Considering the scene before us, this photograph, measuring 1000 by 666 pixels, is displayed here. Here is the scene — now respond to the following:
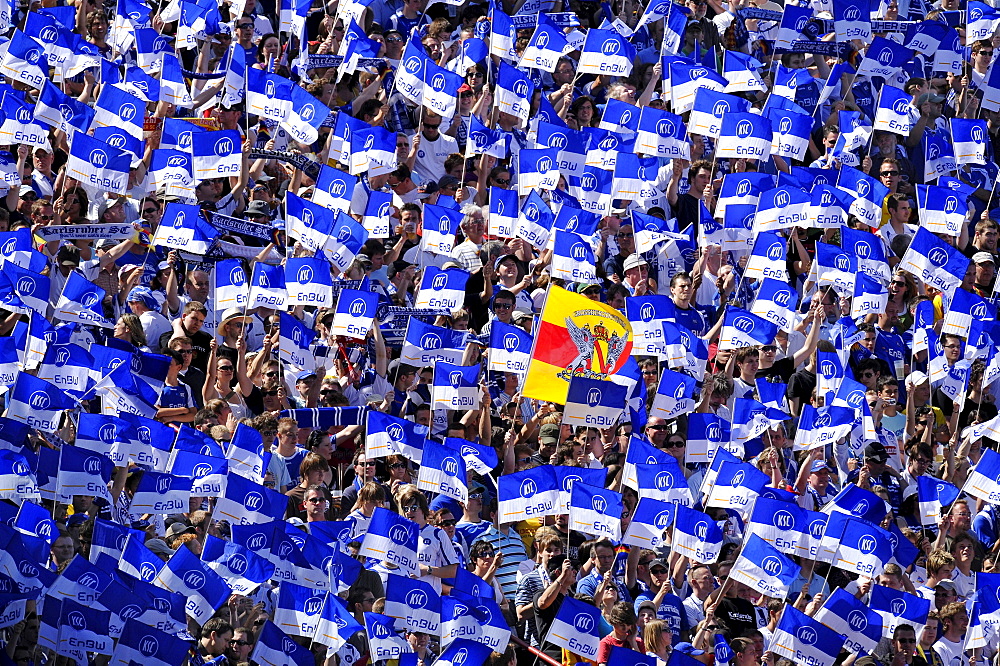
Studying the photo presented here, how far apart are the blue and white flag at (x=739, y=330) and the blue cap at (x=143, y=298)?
409 cm

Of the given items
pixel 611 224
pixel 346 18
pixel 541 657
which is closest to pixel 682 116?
pixel 611 224

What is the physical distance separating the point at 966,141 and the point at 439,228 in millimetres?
4840

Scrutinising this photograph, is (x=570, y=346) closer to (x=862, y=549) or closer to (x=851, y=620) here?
(x=862, y=549)

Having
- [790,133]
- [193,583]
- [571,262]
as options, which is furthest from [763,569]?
[790,133]

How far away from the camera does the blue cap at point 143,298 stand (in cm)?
1568

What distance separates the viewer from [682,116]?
18.7m

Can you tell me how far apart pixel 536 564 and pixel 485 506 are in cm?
89

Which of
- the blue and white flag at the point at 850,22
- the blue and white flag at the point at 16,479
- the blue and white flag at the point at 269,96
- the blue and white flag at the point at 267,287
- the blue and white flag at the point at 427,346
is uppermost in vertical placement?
the blue and white flag at the point at 850,22

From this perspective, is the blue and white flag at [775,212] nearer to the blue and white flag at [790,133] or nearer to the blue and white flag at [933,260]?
the blue and white flag at [790,133]

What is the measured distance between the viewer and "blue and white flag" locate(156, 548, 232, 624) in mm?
13172

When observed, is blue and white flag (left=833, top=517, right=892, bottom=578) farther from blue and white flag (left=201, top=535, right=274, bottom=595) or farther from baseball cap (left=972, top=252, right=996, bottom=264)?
blue and white flag (left=201, top=535, right=274, bottom=595)

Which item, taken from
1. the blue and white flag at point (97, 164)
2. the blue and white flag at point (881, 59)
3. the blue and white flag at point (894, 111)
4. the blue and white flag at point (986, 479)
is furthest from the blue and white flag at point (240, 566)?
the blue and white flag at point (881, 59)

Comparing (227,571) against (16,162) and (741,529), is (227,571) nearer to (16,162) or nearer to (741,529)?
(741,529)

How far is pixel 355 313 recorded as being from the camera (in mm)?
15695
